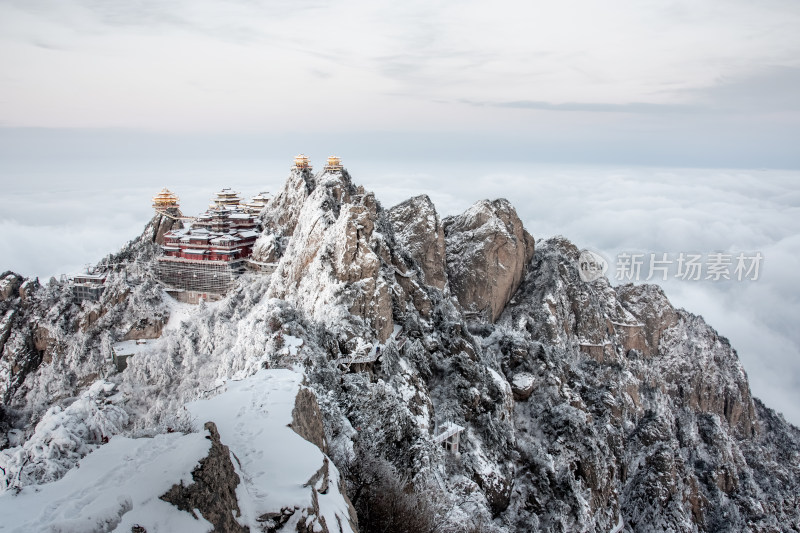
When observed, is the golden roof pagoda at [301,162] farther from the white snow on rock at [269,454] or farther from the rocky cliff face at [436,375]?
the white snow on rock at [269,454]

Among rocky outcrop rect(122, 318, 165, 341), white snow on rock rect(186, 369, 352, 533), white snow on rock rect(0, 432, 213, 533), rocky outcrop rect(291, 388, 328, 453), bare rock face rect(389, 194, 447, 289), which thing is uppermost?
white snow on rock rect(0, 432, 213, 533)

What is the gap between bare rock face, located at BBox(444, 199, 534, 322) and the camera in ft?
227

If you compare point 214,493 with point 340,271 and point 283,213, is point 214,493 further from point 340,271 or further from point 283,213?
point 283,213

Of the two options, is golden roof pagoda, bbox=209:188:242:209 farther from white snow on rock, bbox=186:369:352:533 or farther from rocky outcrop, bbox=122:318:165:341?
white snow on rock, bbox=186:369:352:533

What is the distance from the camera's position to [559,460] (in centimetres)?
3794

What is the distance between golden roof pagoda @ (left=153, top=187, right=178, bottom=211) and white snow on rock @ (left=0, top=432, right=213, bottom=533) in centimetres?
5585

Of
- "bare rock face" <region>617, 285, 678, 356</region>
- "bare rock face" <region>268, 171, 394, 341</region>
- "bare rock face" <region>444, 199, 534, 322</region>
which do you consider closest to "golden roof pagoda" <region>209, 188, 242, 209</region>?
"bare rock face" <region>268, 171, 394, 341</region>

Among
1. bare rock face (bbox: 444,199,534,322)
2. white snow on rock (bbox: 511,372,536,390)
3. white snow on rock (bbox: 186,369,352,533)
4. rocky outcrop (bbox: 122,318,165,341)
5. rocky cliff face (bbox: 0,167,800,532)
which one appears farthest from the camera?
bare rock face (bbox: 444,199,534,322)

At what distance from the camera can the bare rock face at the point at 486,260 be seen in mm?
69250

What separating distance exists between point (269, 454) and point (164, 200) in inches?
2216

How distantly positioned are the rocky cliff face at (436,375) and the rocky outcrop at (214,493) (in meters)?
1.11

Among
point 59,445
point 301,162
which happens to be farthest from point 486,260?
point 59,445

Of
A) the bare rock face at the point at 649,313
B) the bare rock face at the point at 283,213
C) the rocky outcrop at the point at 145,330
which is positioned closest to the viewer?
the rocky outcrop at the point at 145,330

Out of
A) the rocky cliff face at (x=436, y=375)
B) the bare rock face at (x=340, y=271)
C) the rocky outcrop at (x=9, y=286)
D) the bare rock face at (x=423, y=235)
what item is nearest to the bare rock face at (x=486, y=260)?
the rocky cliff face at (x=436, y=375)
